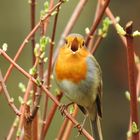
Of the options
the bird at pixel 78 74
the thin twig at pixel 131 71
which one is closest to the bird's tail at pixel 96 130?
the bird at pixel 78 74

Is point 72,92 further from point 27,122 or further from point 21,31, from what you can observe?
point 21,31

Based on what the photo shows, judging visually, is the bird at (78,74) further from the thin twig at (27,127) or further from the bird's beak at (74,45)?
the thin twig at (27,127)

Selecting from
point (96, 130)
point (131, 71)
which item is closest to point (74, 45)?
point (96, 130)

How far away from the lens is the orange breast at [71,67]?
11.4ft

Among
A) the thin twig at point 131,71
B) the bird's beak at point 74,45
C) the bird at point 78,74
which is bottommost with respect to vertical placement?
the thin twig at point 131,71

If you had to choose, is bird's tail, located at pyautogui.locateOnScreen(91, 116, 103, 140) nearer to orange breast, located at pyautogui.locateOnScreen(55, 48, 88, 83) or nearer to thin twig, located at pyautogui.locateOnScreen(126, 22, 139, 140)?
orange breast, located at pyautogui.locateOnScreen(55, 48, 88, 83)

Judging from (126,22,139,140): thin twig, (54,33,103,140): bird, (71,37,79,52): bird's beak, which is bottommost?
(126,22,139,140): thin twig

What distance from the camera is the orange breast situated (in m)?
3.47

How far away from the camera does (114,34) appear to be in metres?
7.43

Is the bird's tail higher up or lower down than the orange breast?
lower down

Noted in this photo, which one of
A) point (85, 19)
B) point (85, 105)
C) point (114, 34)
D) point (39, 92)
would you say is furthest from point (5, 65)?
point (39, 92)

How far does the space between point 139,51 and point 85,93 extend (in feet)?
12.1

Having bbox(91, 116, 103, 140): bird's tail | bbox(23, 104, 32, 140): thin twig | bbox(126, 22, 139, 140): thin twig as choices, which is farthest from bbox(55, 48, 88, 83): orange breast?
bbox(126, 22, 139, 140): thin twig

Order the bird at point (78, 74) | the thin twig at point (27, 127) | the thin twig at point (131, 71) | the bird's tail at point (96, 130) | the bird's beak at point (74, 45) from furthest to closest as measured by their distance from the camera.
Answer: the bird's tail at point (96, 130) < the bird at point (78, 74) < the bird's beak at point (74, 45) < the thin twig at point (27, 127) < the thin twig at point (131, 71)
